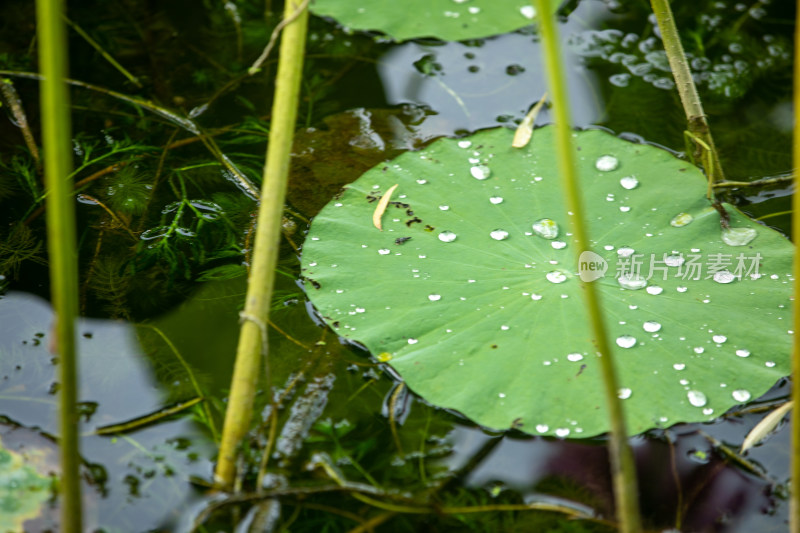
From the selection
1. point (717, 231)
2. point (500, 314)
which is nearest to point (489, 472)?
point (500, 314)

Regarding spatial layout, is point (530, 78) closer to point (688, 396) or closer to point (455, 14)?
point (455, 14)

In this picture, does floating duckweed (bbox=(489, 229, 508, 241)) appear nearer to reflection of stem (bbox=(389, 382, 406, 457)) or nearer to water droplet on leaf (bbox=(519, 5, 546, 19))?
reflection of stem (bbox=(389, 382, 406, 457))

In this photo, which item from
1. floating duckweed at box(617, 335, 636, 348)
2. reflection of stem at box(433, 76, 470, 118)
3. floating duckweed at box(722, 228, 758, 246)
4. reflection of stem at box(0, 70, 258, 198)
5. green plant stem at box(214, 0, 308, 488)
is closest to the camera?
green plant stem at box(214, 0, 308, 488)

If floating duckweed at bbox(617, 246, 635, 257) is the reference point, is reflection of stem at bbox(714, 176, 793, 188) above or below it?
above

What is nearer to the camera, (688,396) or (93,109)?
(688,396)

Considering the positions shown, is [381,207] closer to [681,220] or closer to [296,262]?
[296,262]

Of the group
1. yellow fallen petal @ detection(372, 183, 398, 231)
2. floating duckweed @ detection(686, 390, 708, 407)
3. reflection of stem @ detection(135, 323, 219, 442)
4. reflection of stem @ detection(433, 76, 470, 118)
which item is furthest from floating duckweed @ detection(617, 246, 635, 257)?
reflection of stem @ detection(135, 323, 219, 442)

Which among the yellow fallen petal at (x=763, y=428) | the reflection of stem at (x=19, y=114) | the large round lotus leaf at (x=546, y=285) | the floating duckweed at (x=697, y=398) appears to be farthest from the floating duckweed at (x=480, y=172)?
the reflection of stem at (x=19, y=114)
